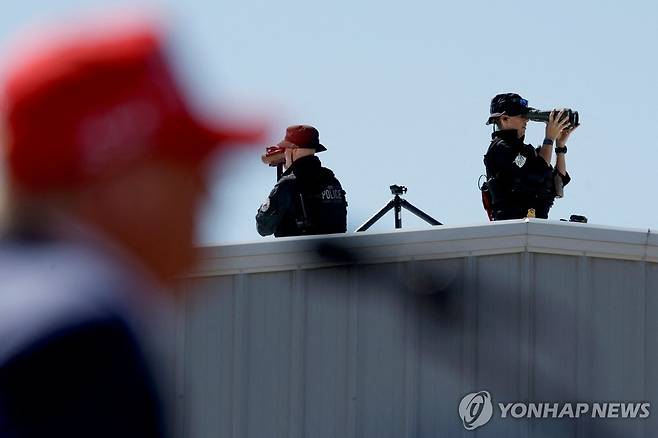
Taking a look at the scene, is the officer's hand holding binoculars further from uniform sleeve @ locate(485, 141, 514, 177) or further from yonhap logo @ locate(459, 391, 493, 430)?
yonhap logo @ locate(459, 391, 493, 430)

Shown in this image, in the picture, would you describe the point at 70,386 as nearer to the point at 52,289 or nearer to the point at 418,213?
the point at 52,289

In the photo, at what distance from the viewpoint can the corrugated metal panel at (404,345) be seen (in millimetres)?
6613

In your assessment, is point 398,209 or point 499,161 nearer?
point 499,161

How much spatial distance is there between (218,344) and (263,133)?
5253 mm

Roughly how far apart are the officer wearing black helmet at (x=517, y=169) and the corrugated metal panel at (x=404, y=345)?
1196mm

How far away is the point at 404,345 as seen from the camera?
6.61 metres

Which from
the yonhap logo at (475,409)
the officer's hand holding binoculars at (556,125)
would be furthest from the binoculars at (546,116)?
the yonhap logo at (475,409)

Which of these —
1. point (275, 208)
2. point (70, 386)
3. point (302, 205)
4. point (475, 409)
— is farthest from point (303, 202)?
point (70, 386)

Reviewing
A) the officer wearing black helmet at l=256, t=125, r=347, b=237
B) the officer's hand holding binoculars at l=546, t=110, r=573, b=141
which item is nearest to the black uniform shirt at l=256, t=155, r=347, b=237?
the officer wearing black helmet at l=256, t=125, r=347, b=237

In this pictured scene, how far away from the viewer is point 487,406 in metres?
6.66

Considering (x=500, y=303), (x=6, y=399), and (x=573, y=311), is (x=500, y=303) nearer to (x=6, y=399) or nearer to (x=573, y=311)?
(x=573, y=311)

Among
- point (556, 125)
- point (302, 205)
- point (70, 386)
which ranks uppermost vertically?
point (556, 125)

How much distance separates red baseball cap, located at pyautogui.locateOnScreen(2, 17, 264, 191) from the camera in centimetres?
138

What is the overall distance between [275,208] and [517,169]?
1422 millimetres
